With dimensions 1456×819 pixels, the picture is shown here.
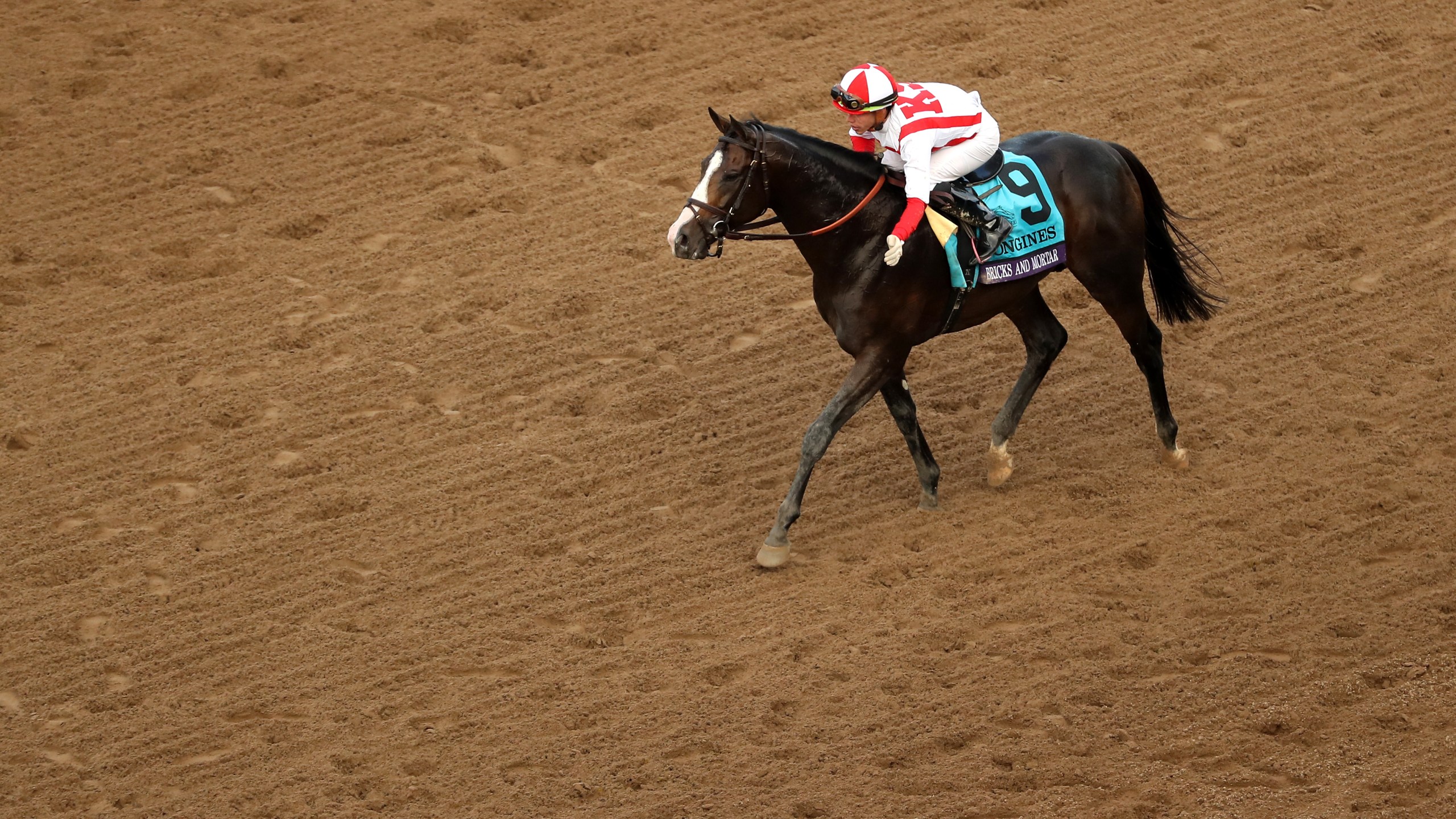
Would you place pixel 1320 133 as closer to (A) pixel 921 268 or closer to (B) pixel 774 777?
(A) pixel 921 268

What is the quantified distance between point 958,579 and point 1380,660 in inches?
77.5

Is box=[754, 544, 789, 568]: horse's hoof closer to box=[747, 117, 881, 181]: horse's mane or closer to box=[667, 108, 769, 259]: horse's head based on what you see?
box=[667, 108, 769, 259]: horse's head

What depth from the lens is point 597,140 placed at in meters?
10.2

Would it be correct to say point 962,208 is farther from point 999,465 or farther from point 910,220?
point 999,465

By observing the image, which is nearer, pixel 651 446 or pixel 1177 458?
pixel 1177 458

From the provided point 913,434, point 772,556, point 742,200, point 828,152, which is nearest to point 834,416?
point 913,434

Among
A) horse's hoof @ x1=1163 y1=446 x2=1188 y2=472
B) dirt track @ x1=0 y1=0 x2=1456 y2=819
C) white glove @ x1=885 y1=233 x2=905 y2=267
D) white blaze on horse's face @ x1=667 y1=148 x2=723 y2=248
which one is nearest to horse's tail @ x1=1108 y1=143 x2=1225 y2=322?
dirt track @ x1=0 y1=0 x2=1456 y2=819

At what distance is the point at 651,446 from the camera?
8.11 metres

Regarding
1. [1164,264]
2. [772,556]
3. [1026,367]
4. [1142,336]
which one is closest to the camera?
[772,556]

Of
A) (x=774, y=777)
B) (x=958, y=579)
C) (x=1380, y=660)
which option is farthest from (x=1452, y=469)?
(x=774, y=777)

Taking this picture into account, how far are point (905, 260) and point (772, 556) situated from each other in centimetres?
164

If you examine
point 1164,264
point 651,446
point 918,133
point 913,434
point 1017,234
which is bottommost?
point 651,446

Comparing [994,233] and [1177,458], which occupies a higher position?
[994,233]

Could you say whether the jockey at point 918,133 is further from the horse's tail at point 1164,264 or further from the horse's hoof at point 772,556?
the horse's hoof at point 772,556
